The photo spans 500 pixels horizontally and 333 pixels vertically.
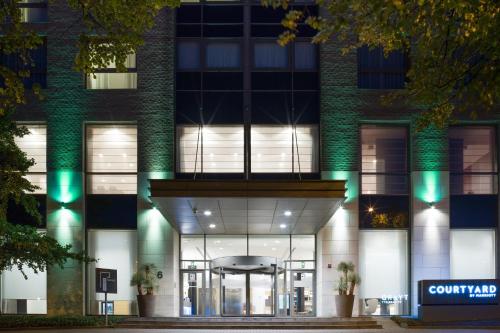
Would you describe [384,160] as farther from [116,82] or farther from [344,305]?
[116,82]

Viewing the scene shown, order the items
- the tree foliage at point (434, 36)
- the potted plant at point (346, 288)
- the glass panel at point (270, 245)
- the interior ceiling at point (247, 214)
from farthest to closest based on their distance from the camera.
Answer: the glass panel at point (270, 245) < the potted plant at point (346, 288) < the interior ceiling at point (247, 214) < the tree foliage at point (434, 36)

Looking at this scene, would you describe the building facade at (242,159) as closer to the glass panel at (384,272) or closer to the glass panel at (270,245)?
the glass panel at (384,272)

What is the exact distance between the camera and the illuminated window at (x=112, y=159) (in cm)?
3572

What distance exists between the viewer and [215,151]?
3553 centimetres

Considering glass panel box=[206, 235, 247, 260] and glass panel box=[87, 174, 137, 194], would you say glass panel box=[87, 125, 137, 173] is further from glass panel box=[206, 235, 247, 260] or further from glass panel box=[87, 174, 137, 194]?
glass panel box=[206, 235, 247, 260]

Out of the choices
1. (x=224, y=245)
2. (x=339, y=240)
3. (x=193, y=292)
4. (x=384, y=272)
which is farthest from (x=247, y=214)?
(x=384, y=272)

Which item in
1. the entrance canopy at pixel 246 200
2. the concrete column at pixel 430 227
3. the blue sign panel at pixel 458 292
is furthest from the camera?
the concrete column at pixel 430 227

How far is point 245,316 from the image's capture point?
34.6m

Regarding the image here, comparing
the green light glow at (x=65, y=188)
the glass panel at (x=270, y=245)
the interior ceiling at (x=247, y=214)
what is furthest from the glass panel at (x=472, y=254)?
the green light glow at (x=65, y=188)

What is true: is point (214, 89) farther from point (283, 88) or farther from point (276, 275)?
point (276, 275)

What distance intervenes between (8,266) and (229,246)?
9230mm

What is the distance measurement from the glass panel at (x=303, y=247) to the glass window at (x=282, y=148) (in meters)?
3.07

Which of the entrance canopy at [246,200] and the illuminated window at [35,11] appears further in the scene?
the illuminated window at [35,11]

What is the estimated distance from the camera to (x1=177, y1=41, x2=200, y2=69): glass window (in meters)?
35.6
